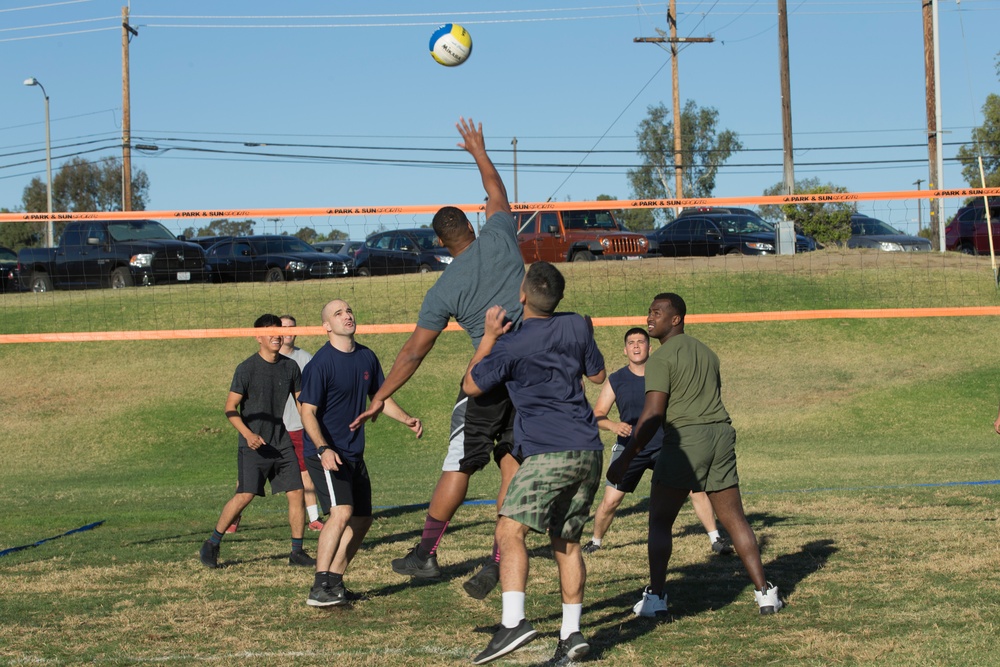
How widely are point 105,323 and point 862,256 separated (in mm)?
15269

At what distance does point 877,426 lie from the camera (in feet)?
55.0

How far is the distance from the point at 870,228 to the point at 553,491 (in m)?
24.6

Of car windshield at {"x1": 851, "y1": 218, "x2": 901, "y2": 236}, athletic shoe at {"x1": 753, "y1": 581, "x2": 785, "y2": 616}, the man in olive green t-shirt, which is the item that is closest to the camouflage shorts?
the man in olive green t-shirt

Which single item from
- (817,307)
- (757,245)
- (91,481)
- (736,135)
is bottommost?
(91,481)

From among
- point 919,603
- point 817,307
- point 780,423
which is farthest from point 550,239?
point 919,603

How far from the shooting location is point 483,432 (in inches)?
239

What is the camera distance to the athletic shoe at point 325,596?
19.7 ft

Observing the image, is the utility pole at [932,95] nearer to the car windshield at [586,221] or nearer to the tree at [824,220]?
the tree at [824,220]

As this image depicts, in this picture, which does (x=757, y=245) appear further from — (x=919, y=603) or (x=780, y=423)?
(x=919, y=603)

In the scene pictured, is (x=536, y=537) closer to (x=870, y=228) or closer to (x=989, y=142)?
(x=870, y=228)

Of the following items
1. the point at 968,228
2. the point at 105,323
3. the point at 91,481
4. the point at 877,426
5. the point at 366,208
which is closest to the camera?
the point at 366,208

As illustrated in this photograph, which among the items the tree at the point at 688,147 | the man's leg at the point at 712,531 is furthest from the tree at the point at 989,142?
the man's leg at the point at 712,531

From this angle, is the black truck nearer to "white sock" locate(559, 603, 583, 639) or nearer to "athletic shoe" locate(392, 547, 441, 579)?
"athletic shoe" locate(392, 547, 441, 579)

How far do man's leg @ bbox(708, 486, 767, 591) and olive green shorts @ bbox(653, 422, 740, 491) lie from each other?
0.20ft
